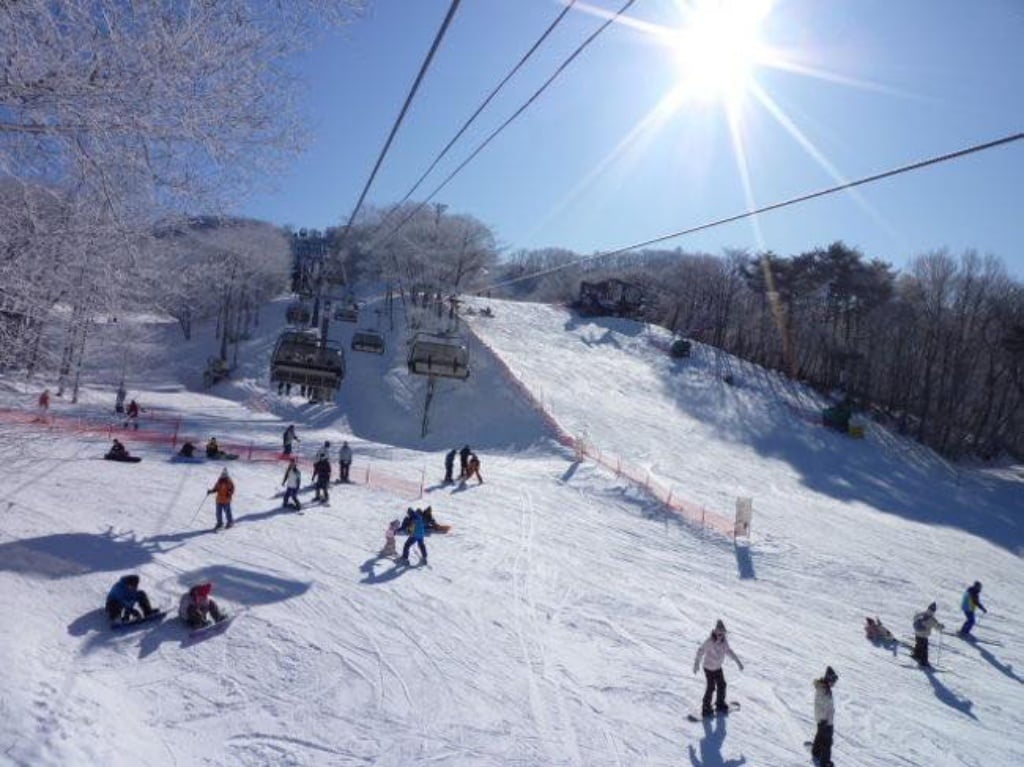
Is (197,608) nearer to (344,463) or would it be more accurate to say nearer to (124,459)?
(344,463)

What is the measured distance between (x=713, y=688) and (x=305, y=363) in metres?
14.6

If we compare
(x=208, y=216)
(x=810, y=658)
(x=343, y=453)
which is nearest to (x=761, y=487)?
(x=810, y=658)

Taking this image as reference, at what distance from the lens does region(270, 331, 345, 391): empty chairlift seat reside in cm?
1875

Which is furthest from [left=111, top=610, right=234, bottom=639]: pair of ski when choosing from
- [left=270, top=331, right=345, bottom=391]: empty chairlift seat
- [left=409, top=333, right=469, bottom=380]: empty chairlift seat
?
[left=409, top=333, right=469, bottom=380]: empty chairlift seat

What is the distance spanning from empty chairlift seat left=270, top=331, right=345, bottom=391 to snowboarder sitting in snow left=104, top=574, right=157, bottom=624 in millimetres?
10737

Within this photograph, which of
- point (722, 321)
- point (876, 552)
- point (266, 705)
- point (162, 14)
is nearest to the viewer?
point (162, 14)

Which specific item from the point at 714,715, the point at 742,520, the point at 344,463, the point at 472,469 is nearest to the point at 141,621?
the point at 714,715

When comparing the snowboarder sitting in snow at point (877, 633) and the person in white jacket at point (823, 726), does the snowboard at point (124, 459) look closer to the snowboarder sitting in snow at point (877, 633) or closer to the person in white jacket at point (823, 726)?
the person in white jacket at point (823, 726)

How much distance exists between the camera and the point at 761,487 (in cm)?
2650

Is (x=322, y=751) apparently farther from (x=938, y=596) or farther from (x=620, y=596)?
(x=938, y=596)

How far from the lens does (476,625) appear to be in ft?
32.7

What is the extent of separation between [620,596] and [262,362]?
3781cm

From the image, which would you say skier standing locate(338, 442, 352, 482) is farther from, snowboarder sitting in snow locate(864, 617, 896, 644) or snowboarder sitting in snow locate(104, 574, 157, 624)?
snowboarder sitting in snow locate(864, 617, 896, 644)

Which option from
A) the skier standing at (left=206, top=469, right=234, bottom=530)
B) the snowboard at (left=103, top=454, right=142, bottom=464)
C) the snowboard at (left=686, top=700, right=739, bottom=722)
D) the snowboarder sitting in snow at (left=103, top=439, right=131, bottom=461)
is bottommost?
the snowboard at (left=686, top=700, right=739, bottom=722)
